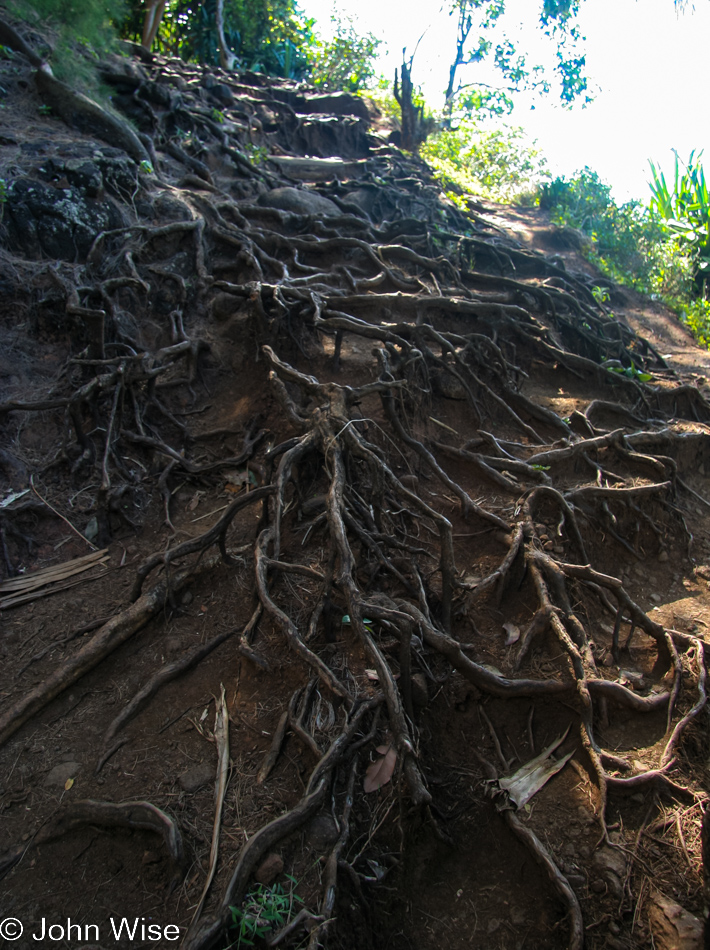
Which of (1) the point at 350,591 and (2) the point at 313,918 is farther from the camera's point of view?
(1) the point at 350,591

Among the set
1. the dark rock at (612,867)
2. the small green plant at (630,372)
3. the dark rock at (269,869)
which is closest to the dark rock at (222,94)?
the small green plant at (630,372)

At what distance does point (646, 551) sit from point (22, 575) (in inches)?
197

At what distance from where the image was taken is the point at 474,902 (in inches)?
101

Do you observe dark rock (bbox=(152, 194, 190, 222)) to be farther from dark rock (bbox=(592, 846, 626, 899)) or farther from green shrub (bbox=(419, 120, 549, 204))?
green shrub (bbox=(419, 120, 549, 204))

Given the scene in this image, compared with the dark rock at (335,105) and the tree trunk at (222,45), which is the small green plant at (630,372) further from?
the tree trunk at (222,45)

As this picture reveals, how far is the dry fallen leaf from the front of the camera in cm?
270

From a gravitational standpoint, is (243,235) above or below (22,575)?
above

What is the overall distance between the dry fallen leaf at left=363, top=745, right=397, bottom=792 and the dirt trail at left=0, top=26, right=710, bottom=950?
0.6 inches

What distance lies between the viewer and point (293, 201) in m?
8.92

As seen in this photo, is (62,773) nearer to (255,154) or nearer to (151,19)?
(255,154)

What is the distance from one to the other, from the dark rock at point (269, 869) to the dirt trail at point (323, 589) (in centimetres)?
1

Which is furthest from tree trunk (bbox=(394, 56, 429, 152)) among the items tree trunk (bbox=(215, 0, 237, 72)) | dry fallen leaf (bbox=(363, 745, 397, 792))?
dry fallen leaf (bbox=(363, 745, 397, 792))

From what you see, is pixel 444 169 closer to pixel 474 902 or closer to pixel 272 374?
pixel 272 374

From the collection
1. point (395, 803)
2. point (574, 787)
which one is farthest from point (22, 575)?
point (574, 787)
